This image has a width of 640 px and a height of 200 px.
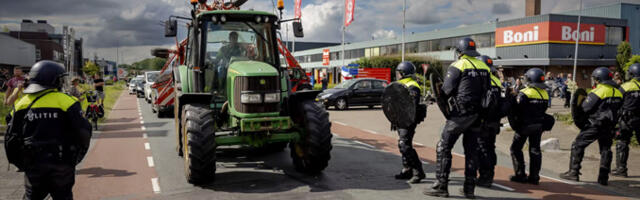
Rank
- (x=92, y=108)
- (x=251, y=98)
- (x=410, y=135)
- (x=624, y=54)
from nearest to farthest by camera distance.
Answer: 1. (x=251, y=98)
2. (x=410, y=135)
3. (x=92, y=108)
4. (x=624, y=54)

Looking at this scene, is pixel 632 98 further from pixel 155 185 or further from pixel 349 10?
pixel 349 10

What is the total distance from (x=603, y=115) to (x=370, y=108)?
47.5ft

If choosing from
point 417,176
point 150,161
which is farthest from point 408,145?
point 150,161

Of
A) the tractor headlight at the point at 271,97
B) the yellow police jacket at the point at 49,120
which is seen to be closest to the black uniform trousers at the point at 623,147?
the tractor headlight at the point at 271,97

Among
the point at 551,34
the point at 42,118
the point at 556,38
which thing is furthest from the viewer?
the point at 556,38

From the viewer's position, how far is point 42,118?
390 cm

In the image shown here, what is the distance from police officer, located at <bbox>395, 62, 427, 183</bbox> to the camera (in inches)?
254

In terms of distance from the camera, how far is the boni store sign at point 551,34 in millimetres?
39469

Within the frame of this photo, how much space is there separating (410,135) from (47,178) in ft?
14.6

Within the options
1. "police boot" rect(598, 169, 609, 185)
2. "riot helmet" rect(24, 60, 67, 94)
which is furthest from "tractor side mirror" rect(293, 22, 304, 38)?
"police boot" rect(598, 169, 609, 185)

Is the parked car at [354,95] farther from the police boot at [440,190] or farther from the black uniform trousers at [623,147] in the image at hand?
the police boot at [440,190]

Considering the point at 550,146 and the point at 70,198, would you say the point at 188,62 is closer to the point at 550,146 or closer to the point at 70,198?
the point at 70,198

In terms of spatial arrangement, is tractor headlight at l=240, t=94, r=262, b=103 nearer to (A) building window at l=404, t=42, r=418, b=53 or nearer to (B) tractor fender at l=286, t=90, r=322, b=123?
(B) tractor fender at l=286, t=90, r=322, b=123

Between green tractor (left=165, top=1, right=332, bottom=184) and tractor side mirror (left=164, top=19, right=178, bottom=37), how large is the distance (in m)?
0.01
